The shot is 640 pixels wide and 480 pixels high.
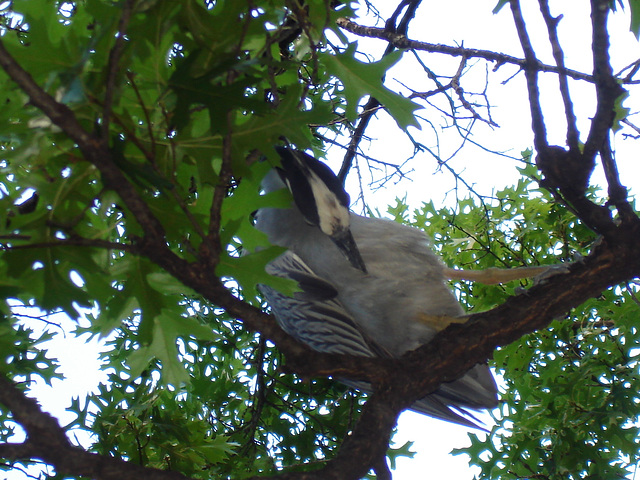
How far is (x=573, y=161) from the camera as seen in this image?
5.68 feet

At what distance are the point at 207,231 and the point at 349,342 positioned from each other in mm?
1338

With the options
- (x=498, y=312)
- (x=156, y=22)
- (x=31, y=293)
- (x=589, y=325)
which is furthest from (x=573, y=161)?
(x=589, y=325)

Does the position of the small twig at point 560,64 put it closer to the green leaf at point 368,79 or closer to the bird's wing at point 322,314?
the green leaf at point 368,79

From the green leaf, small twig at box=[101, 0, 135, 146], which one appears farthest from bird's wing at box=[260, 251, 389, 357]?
small twig at box=[101, 0, 135, 146]

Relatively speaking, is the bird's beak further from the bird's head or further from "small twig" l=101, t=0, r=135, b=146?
"small twig" l=101, t=0, r=135, b=146

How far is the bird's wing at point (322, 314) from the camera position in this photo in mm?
2787

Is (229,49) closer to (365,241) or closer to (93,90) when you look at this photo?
(93,90)

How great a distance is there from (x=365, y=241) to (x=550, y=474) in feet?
5.24

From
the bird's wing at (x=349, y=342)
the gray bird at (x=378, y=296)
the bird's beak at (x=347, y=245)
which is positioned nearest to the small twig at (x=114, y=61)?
the bird's beak at (x=347, y=245)

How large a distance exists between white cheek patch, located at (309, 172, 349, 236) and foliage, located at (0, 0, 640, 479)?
274 millimetres

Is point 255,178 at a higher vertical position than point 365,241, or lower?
lower

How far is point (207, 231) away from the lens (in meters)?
1.72

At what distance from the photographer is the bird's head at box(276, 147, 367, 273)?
7.41 ft

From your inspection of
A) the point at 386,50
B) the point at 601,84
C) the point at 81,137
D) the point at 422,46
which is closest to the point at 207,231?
the point at 81,137
